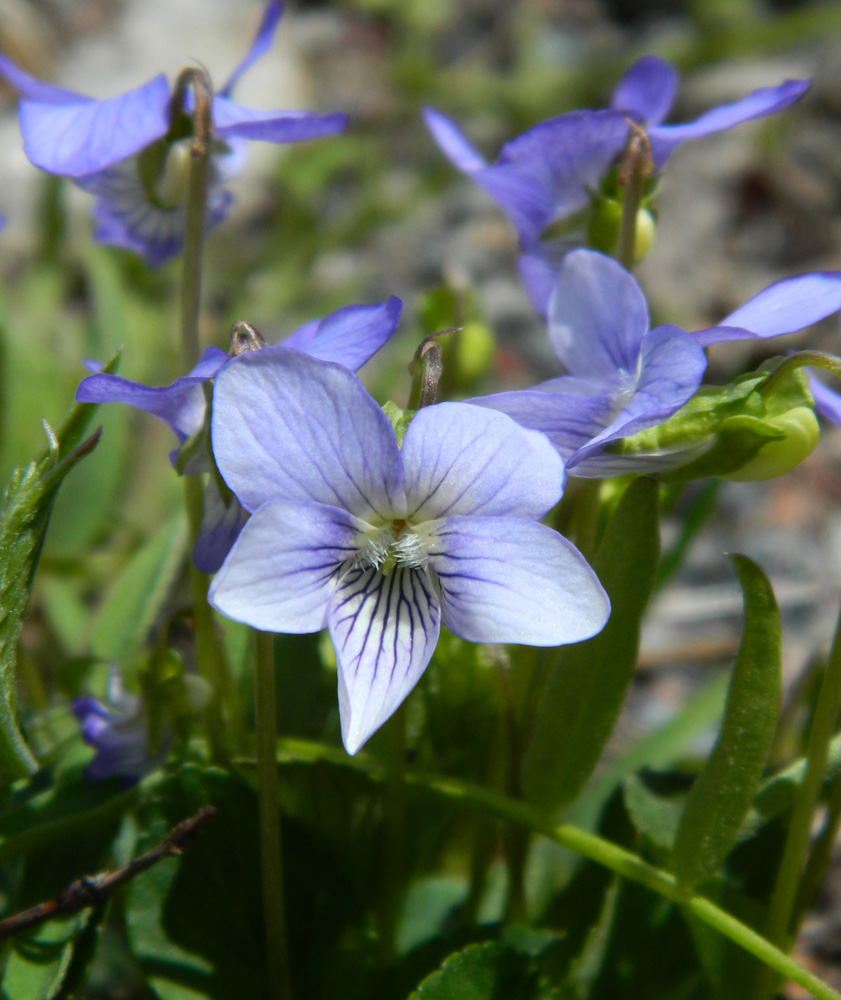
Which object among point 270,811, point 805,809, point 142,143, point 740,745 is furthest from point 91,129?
point 805,809

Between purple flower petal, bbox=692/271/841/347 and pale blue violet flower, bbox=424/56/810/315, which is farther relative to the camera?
pale blue violet flower, bbox=424/56/810/315

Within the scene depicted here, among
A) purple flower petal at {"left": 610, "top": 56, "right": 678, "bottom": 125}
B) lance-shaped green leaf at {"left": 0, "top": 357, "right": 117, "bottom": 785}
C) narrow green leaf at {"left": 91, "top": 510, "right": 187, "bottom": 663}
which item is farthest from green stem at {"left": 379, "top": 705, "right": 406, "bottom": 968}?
purple flower petal at {"left": 610, "top": 56, "right": 678, "bottom": 125}

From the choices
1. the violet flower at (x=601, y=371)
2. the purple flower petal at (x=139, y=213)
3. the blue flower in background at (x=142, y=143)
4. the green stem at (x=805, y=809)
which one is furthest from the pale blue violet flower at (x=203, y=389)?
the green stem at (x=805, y=809)

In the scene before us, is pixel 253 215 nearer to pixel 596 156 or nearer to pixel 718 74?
pixel 718 74

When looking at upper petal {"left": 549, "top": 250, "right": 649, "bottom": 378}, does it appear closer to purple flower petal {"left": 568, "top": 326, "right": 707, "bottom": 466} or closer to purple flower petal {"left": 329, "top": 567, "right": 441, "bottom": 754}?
purple flower petal {"left": 568, "top": 326, "right": 707, "bottom": 466}

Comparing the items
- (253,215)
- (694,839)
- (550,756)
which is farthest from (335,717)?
(253,215)
